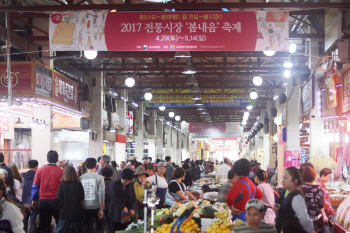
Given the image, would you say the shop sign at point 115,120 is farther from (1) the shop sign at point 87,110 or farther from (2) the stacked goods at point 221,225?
(2) the stacked goods at point 221,225

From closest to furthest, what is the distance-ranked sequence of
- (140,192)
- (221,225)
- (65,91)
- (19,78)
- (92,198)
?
(221,225)
(92,198)
(140,192)
(19,78)
(65,91)

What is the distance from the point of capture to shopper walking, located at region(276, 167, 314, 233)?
428 cm

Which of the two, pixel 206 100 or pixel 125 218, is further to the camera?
pixel 206 100

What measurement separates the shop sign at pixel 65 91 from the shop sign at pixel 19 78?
1.39 m

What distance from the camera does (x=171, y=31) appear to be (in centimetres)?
796

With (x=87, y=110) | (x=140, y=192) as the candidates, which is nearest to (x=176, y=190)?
(x=140, y=192)

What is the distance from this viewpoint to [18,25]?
1155 cm

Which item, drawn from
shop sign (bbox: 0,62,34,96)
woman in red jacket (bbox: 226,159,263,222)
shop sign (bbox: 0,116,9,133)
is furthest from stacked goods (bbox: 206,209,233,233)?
shop sign (bbox: 0,116,9,133)

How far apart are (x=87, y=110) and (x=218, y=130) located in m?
19.3

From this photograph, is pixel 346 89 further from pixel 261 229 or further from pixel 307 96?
pixel 261 229

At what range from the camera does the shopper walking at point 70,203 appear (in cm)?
656

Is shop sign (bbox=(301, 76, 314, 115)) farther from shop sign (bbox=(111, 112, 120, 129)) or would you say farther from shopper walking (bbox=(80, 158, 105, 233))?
shop sign (bbox=(111, 112, 120, 129))

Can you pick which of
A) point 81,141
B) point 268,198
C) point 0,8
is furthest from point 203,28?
point 81,141

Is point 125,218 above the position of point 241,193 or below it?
below
